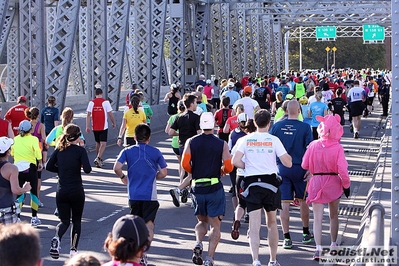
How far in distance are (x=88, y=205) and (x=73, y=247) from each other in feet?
14.6

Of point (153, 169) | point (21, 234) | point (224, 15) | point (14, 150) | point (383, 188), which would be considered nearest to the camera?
point (21, 234)

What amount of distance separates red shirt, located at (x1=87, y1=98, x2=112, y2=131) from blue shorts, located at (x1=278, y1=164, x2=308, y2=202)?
29.6 feet

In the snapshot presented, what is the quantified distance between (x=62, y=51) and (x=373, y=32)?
62.4 meters

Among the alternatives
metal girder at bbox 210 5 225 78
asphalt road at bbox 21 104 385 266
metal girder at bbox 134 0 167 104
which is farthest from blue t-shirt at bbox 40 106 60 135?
metal girder at bbox 210 5 225 78

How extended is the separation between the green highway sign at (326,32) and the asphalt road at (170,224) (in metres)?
63.3

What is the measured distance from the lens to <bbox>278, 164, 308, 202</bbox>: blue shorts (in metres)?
10.5

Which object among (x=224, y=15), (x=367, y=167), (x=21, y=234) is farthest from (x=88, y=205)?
(x=224, y=15)

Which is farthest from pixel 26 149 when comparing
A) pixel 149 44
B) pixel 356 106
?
pixel 149 44

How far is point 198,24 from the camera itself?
40031 millimetres

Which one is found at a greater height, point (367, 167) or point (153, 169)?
point (153, 169)

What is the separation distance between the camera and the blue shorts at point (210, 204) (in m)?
9.26

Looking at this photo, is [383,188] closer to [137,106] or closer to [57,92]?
[137,106]

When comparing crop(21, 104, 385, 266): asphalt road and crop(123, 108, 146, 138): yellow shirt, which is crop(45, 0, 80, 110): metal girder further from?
crop(123, 108, 146, 138): yellow shirt

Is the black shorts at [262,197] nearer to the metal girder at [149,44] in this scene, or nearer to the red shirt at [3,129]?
the red shirt at [3,129]
